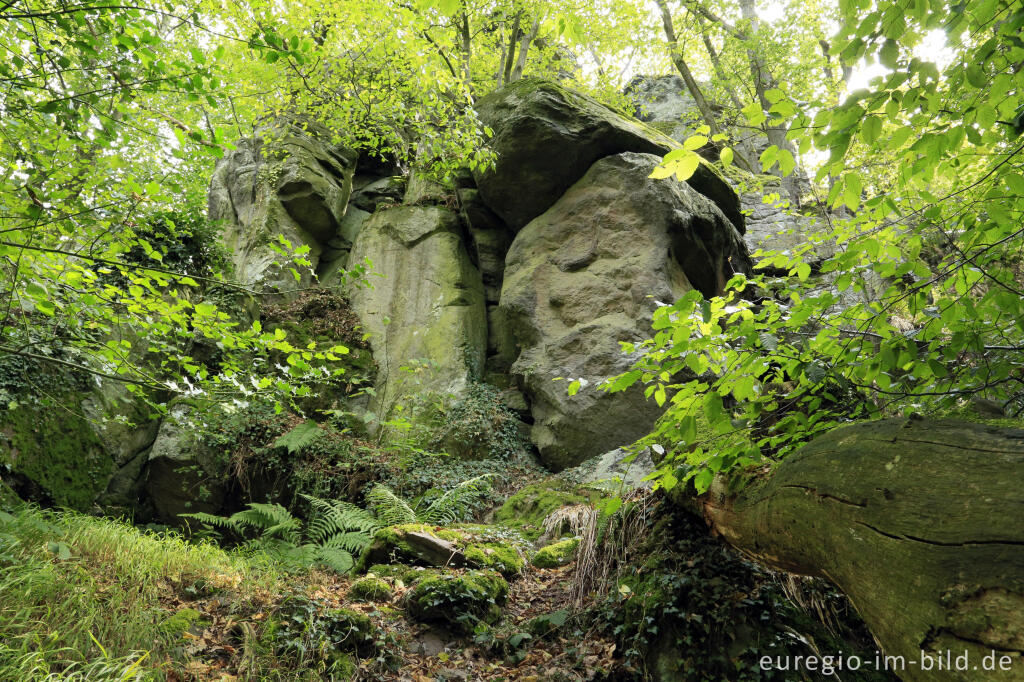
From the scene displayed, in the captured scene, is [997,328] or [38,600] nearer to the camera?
[997,328]

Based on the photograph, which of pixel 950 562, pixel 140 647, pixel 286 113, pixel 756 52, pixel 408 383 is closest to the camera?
pixel 950 562

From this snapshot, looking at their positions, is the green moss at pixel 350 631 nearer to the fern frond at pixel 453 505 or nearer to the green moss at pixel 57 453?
the fern frond at pixel 453 505

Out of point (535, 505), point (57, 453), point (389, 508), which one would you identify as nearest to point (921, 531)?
point (535, 505)

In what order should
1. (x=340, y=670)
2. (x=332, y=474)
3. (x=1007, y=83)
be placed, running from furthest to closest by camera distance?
(x=332, y=474) → (x=340, y=670) → (x=1007, y=83)

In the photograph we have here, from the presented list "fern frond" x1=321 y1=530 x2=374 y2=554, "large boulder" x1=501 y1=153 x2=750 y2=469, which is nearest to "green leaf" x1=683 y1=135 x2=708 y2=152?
"fern frond" x1=321 y1=530 x2=374 y2=554

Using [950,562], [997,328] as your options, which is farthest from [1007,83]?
[950,562]

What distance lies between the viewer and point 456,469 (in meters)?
8.45

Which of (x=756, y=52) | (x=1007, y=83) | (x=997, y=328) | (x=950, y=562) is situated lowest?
(x=950, y=562)

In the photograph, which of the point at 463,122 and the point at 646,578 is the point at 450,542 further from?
the point at 463,122

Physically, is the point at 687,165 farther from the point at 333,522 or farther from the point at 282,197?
the point at 282,197

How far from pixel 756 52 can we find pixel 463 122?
8205 millimetres

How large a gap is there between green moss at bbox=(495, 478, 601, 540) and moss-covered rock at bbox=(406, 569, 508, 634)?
1.74 m

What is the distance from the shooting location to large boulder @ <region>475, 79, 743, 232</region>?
10.1m

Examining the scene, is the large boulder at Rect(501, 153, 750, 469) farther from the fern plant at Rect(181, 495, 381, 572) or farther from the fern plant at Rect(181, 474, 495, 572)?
the fern plant at Rect(181, 495, 381, 572)
